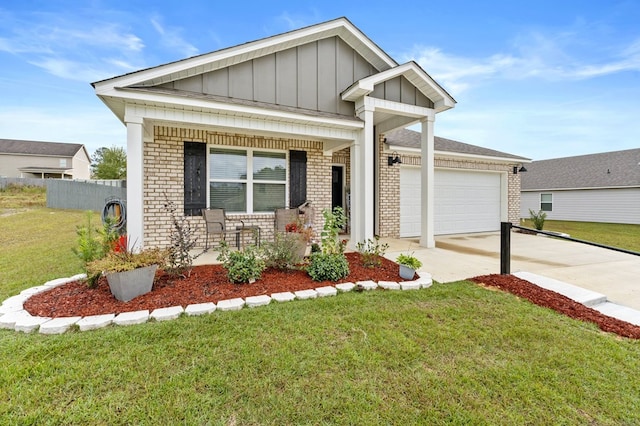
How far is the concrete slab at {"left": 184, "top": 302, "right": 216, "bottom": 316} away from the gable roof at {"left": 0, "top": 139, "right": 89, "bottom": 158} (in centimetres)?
3997

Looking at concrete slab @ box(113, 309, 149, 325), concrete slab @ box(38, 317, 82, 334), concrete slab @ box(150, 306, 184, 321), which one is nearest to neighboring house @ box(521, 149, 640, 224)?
concrete slab @ box(150, 306, 184, 321)

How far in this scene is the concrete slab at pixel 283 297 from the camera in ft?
12.1

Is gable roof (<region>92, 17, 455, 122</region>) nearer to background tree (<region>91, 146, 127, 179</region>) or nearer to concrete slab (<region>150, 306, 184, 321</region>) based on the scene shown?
concrete slab (<region>150, 306, 184, 321</region>)

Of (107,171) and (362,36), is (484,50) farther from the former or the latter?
(107,171)

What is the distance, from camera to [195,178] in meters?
6.69

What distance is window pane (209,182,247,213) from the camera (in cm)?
696

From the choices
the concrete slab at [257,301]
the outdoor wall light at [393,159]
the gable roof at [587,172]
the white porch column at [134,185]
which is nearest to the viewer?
the concrete slab at [257,301]

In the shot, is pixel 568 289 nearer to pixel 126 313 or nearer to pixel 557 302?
pixel 557 302

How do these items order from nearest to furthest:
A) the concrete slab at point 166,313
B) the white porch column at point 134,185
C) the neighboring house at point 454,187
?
the concrete slab at point 166,313, the white porch column at point 134,185, the neighboring house at point 454,187

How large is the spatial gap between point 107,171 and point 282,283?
3534 cm

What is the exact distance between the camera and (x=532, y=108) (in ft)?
50.1

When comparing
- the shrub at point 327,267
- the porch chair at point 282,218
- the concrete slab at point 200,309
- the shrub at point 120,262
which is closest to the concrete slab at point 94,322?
the shrub at point 120,262

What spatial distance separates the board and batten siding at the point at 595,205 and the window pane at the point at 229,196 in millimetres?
22661

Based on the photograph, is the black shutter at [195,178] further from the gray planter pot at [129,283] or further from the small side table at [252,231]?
the gray planter pot at [129,283]
